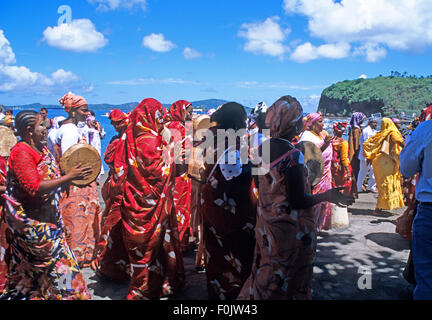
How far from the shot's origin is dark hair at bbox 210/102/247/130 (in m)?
3.39

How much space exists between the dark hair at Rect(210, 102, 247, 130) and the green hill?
Answer: 220 ft

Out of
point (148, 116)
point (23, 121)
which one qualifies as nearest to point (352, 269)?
point (148, 116)

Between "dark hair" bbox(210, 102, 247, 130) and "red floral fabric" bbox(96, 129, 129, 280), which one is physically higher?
"dark hair" bbox(210, 102, 247, 130)

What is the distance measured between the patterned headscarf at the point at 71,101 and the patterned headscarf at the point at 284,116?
364cm

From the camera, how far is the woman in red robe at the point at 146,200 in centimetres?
370

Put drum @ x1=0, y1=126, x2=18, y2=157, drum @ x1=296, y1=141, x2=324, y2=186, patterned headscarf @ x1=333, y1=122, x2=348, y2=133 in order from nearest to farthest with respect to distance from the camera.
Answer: drum @ x1=296, y1=141, x2=324, y2=186 < drum @ x1=0, y1=126, x2=18, y2=157 < patterned headscarf @ x1=333, y1=122, x2=348, y2=133

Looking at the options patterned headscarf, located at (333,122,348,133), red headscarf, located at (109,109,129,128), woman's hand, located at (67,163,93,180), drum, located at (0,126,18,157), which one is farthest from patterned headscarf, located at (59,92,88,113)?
patterned headscarf, located at (333,122,348,133)

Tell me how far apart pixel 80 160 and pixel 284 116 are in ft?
6.50

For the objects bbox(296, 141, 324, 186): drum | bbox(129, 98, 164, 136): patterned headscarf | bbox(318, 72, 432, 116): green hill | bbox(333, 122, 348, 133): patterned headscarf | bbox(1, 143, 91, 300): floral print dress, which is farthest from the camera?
bbox(318, 72, 432, 116): green hill

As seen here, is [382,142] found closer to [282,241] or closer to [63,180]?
[282,241]

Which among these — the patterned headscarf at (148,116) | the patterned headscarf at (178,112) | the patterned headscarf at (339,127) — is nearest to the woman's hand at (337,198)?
the patterned headscarf at (148,116)

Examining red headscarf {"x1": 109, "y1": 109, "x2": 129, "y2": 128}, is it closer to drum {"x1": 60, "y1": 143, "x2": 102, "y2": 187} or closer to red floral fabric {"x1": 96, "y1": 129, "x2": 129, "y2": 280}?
red floral fabric {"x1": 96, "y1": 129, "x2": 129, "y2": 280}

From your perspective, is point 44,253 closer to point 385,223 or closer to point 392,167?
point 385,223

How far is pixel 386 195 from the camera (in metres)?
7.87
